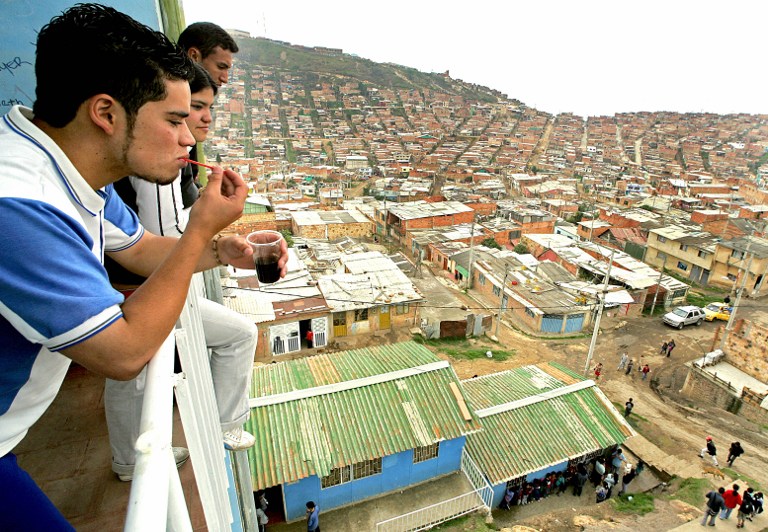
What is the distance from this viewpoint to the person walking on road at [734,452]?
11.3 meters

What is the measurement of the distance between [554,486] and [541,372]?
325 cm

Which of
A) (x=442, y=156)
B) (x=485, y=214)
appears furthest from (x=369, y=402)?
(x=442, y=156)

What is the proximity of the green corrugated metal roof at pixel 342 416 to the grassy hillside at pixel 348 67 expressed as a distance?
390 feet

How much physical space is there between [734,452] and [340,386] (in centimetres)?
1118

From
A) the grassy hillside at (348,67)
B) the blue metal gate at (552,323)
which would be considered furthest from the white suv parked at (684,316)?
the grassy hillside at (348,67)

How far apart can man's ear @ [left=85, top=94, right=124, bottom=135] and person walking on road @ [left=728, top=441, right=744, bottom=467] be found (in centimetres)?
1532

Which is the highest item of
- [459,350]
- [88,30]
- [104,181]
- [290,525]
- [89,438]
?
[88,30]

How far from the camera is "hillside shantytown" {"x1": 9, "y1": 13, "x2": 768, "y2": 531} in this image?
8.18m

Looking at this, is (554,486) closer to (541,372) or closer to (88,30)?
(541,372)

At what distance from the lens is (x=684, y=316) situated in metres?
21.7

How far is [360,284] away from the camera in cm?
1891

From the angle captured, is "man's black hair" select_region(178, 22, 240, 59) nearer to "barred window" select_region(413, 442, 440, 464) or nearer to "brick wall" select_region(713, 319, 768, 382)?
"barred window" select_region(413, 442, 440, 464)

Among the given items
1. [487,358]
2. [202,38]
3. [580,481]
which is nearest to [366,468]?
[580,481]

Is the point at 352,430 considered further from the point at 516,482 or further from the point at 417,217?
the point at 417,217
